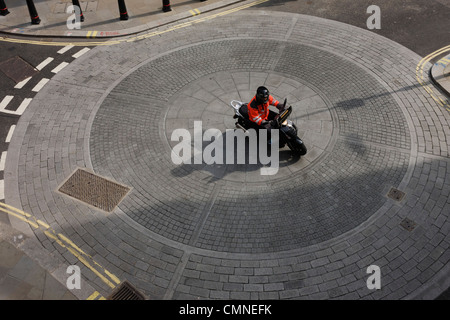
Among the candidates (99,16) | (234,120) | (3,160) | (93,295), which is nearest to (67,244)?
(93,295)

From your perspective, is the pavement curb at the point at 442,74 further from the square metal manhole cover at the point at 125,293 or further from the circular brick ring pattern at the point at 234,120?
the square metal manhole cover at the point at 125,293

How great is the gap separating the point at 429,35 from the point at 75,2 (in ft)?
48.3

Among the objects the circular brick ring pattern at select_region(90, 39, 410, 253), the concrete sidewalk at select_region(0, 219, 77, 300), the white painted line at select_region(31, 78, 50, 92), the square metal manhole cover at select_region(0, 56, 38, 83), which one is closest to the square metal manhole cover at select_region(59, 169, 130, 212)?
the circular brick ring pattern at select_region(90, 39, 410, 253)

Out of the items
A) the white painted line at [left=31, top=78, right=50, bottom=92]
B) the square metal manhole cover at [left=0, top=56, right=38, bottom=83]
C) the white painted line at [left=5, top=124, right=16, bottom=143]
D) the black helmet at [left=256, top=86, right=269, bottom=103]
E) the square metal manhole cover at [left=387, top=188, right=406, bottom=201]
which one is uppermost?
the black helmet at [left=256, top=86, right=269, bottom=103]

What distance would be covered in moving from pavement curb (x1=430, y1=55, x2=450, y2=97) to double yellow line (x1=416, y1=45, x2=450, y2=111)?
0.31m

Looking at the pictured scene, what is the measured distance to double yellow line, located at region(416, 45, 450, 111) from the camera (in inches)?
511

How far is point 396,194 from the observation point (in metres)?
10.4

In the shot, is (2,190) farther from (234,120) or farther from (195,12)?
(195,12)

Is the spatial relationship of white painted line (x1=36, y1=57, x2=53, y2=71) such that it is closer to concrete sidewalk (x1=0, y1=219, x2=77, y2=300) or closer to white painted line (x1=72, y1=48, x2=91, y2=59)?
white painted line (x1=72, y1=48, x2=91, y2=59)

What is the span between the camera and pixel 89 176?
11.1m
